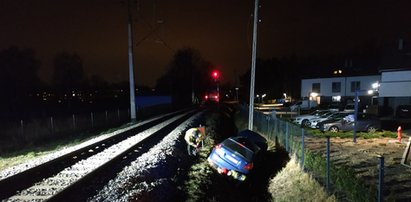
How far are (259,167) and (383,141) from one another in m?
7.98

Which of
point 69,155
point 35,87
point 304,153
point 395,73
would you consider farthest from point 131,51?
point 35,87

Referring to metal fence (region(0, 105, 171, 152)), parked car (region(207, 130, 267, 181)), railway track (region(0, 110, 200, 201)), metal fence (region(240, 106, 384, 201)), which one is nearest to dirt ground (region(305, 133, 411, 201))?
metal fence (region(240, 106, 384, 201))

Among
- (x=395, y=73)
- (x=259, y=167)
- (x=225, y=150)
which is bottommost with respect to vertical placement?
(x=259, y=167)

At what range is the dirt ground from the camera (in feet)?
30.4

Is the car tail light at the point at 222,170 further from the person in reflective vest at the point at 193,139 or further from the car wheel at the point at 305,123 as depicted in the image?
the car wheel at the point at 305,123

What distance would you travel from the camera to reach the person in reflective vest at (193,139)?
655 inches

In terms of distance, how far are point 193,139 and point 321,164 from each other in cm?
768

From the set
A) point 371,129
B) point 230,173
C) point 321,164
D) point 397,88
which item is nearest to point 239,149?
point 230,173

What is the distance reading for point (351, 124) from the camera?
22.6m

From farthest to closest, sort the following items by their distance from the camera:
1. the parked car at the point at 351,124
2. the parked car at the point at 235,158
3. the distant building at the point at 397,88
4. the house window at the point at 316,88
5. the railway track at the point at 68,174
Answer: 1. the house window at the point at 316,88
2. the distant building at the point at 397,88
3. the parked car at the point at 351,124
4. the parked car at the point at 235,158
5. the railway track at the point at 68,174

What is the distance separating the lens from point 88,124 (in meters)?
27.6

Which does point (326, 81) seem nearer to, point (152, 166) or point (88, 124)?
point (88, 124)

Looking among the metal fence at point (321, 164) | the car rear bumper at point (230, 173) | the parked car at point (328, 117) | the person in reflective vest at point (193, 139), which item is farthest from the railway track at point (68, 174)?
the parked car at point (328, 117)

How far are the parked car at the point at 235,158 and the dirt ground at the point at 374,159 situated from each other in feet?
10.3
